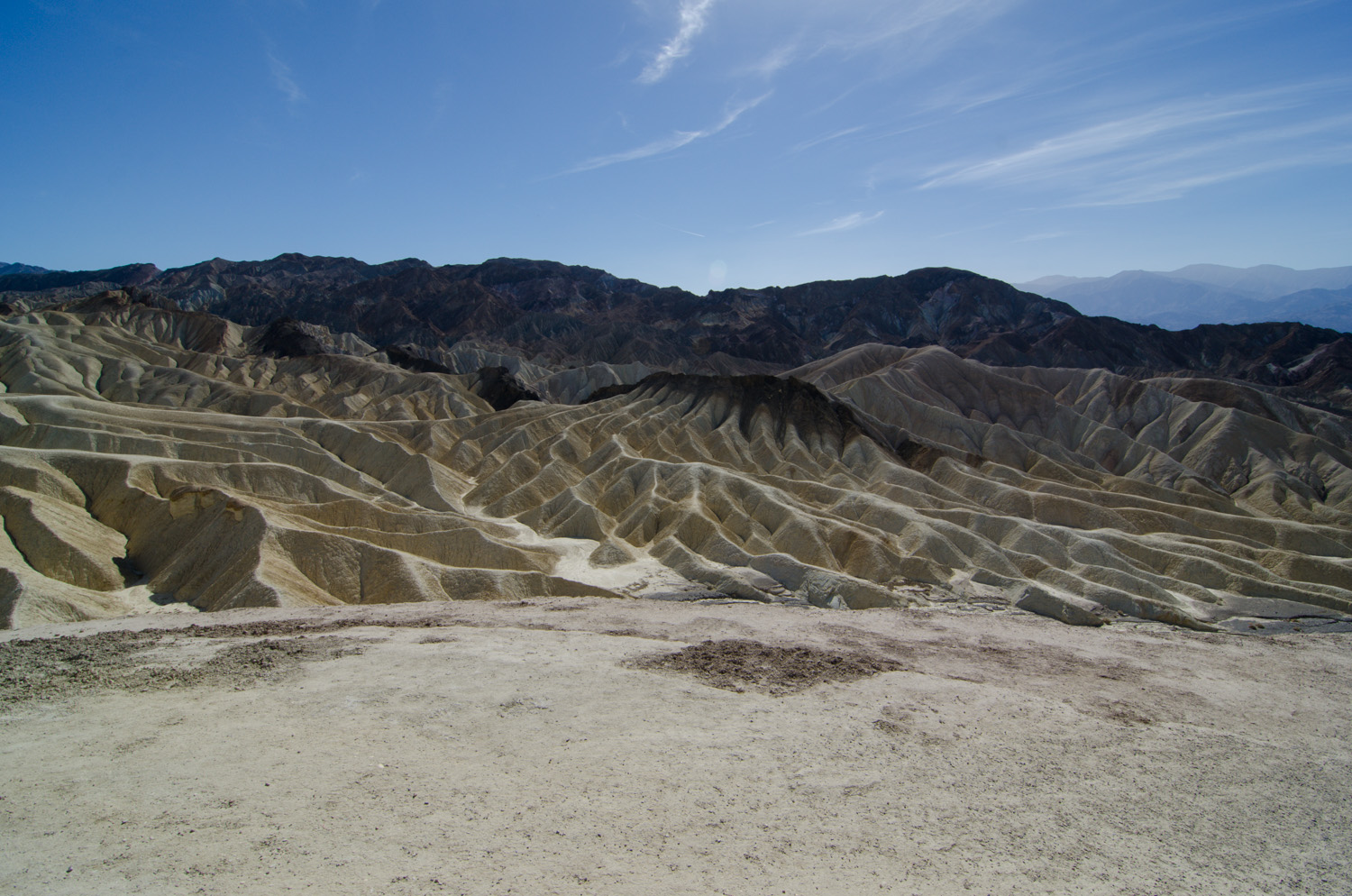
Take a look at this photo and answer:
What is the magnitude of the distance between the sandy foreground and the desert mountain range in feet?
37.0

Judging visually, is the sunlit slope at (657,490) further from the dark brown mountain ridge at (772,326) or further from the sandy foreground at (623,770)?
the dark brown mountain ridge at (772,326)

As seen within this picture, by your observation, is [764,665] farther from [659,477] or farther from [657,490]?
[659,477]

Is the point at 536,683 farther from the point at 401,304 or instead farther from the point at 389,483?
the point at 401,304

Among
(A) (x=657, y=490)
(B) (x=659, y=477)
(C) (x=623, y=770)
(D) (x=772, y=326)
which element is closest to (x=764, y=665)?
(C) (x=623, y=770)

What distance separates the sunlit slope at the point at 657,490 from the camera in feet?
111

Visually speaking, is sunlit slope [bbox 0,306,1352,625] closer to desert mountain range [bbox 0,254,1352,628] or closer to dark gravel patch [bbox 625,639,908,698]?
desert mountain range [bbox 0,254,1352,628]

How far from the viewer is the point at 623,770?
45.9ft

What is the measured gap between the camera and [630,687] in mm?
18734

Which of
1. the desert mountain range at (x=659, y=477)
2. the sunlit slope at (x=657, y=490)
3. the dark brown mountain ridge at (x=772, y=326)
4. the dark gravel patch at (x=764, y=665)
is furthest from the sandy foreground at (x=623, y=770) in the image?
the dark brown mountain ridge at (x=772, y=326)

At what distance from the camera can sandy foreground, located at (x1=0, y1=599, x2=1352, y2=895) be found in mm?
10891

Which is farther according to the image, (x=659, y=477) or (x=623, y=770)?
(x=659, y=477)

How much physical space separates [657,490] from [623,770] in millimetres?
37811

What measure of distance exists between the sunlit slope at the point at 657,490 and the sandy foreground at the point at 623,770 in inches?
399

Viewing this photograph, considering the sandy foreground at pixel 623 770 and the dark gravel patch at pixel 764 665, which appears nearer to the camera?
the sandy foreground at pixel 623 770
